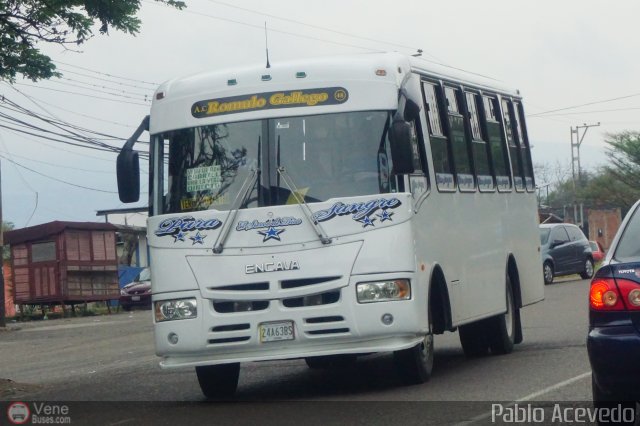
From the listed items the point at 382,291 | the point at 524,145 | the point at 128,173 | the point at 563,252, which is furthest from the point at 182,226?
the point at 563,252

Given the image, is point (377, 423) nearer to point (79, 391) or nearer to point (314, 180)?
point (314, 180)

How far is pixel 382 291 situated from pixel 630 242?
10.3 feet

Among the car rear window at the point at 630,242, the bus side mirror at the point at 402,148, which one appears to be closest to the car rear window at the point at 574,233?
the bus side mirror at the point at 402,148

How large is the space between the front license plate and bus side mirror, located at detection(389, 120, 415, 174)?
1.72 meters

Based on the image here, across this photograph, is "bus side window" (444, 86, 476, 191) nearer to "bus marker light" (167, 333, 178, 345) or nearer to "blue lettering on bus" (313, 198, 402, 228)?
"blue lettering on bus" (313, 198, 402, 228)

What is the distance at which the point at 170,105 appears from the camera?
38.7 ft

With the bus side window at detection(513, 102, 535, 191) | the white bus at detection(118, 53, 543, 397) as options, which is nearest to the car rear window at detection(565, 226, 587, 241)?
the bus side window at detection(513, 102, 535, 191)

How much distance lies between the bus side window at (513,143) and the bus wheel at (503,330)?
5.29 feet

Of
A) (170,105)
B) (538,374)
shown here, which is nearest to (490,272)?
(538,374)

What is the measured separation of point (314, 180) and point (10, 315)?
1300 inches

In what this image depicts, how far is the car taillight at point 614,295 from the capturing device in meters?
7.55

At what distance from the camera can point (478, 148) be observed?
14.2 m

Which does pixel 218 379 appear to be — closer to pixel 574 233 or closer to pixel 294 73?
pixel 294 73

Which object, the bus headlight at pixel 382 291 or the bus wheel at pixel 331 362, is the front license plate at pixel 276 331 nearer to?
the bus headlight at pixel 382 291
